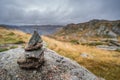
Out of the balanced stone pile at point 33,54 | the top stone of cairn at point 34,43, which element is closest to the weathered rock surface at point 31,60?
the balanced stone pile at point 33,54

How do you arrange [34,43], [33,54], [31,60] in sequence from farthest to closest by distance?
[34,43] < [31,60] < [33,54]

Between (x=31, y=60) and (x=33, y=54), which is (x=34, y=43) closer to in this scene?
(x=33, y=54)

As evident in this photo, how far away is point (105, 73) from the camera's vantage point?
4472cm

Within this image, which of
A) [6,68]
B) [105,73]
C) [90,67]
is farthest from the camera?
[90,67]

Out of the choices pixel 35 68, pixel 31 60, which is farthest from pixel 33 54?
pixel 35 68

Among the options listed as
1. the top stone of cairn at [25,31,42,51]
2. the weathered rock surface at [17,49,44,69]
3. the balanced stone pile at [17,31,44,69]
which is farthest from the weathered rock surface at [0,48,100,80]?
the top stone of cairn at [25,31,42,51]

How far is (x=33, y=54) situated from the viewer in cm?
2780

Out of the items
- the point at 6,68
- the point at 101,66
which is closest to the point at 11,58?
the point at 6,68

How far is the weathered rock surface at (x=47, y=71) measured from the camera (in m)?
28.1

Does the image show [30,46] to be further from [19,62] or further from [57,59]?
[57,59]

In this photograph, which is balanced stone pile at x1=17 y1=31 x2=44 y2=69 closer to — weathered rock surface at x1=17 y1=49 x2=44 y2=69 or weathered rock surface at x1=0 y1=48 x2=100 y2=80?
weathered rock surface at x1=17 y1=49 x2=44 y2=69

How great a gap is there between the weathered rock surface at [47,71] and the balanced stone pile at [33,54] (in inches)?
35.6

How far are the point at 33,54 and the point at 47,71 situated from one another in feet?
10.4

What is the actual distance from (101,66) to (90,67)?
12.7 ft
